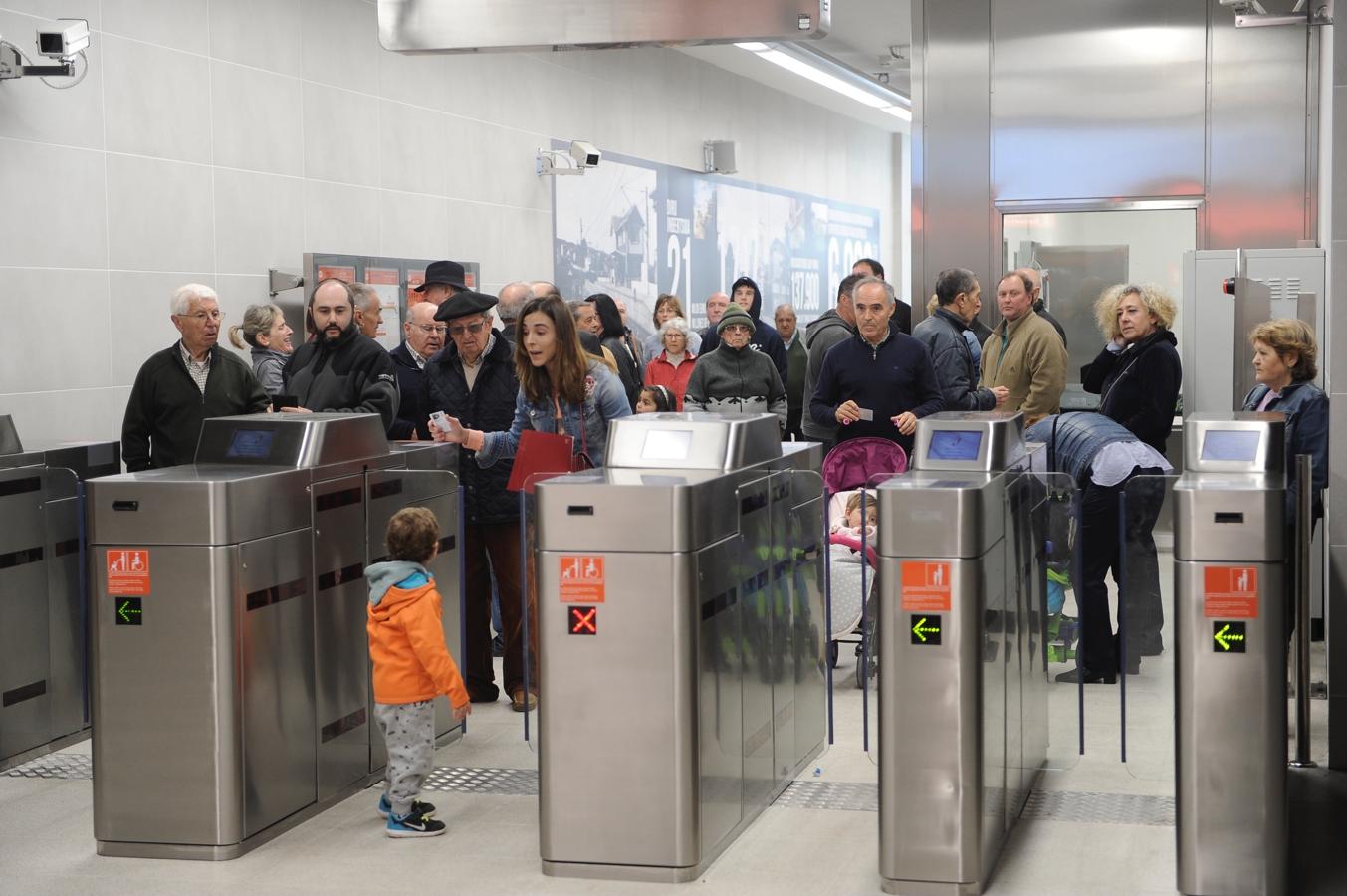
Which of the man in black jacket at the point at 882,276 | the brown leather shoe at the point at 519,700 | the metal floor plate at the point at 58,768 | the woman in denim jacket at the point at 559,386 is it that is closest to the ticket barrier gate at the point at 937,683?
the woman in denim jacket at the point at 559,386

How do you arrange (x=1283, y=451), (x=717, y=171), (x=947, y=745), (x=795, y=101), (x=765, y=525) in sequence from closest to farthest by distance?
(x=947, y=745) → (x=1283, y=451) → (x=765, y=525) → (x=717, y=171) → (x=795, y=101)

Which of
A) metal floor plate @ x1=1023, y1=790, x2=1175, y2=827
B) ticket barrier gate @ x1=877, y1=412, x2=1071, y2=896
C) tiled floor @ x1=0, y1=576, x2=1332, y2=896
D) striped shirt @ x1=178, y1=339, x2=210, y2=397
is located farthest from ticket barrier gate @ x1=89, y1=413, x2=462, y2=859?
metal floor plate @ x1=1023, y1=790, x2=1175, y2=827

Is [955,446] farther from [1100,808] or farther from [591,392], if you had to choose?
[591,392]

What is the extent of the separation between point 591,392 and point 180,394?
5.53 feet

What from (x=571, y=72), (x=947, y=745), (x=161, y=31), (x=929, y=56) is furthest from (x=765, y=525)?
(x=571, y=72)

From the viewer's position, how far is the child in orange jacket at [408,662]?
14.7ft

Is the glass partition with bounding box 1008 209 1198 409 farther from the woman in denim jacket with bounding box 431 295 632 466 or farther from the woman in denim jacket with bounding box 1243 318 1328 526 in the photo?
the woman in denim jacket with bounding box 431 295 632 466

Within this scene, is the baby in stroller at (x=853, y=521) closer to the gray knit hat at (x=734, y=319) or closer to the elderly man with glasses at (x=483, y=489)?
the elderly man with glasses at (x=483, y=489)

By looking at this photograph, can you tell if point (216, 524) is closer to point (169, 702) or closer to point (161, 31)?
point (169, 702)

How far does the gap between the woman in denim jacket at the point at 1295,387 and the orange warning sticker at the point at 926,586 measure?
219 centimetres

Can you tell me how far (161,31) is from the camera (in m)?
7.54

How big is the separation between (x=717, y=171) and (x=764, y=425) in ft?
34.3

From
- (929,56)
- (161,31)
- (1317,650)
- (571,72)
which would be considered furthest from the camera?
(571,72)

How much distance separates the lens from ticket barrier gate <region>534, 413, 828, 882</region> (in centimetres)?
405
